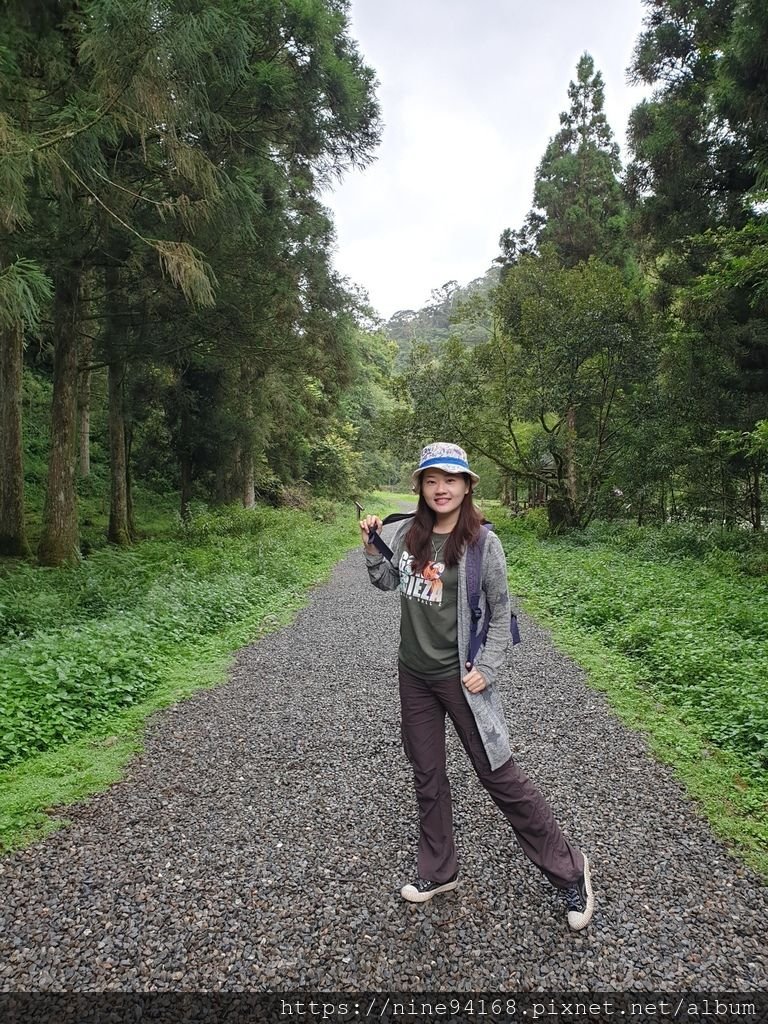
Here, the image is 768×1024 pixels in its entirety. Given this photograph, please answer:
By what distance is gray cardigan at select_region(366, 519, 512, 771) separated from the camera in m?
2.22

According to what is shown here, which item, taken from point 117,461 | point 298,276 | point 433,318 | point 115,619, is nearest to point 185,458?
point 117,461

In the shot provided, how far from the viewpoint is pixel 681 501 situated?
46.0 ft

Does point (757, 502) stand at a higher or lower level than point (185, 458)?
lower

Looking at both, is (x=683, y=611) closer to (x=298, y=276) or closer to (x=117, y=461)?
(x=298, y=276)

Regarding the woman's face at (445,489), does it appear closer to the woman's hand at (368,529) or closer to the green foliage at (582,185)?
the woman's hand at (368,529)

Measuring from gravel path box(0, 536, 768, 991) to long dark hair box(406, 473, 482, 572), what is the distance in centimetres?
154

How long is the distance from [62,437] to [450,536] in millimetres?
8833

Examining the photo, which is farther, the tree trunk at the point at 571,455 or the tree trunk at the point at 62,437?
the tree trunk at the point at 571,455

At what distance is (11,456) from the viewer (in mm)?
10117

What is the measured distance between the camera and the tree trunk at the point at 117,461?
1219 centimetres

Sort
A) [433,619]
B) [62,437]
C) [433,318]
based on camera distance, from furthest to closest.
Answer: [433,318], [62,437], [433,619]

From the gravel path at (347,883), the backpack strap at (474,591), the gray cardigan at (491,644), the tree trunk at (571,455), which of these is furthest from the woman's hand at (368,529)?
the tree trunk at (571,455)

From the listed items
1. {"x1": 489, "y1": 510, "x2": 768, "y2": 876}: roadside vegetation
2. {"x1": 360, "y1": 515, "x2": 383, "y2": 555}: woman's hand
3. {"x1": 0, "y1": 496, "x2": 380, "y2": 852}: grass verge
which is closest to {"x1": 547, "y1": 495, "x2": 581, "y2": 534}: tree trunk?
{"x1": 489, "y1": 510, "x2": 768, "y2": 876}: roadside vegetation

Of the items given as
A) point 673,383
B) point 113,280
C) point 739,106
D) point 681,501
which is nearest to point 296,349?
point 113,280
